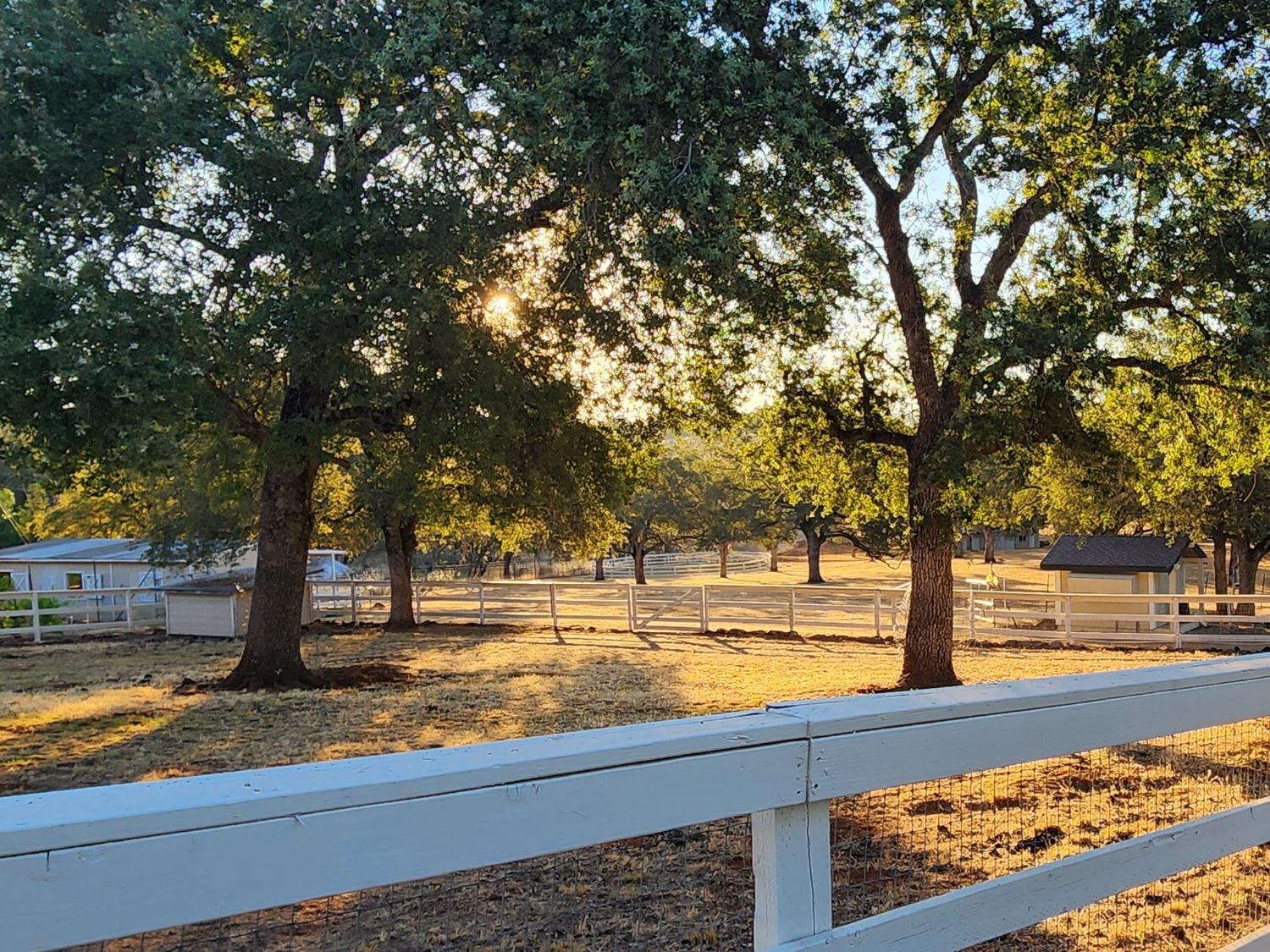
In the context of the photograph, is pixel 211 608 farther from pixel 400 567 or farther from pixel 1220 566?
pixel 1220 566

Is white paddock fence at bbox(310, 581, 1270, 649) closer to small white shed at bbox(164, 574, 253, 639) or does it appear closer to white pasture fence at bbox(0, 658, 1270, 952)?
small white shed at bbox(164, 574, 253, 639)

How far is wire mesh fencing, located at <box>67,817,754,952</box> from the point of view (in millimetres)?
3447

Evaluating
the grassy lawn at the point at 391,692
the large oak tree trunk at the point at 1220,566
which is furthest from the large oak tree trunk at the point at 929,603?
the large oak tree trunk at the point at 1220,566

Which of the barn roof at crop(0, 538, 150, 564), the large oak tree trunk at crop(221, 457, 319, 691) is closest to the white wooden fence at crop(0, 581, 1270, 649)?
the barn roof at crop(0, 538, 150, 564)

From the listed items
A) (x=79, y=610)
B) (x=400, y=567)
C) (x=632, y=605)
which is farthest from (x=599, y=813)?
(x=79, y=610)

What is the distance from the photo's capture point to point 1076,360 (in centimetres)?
866

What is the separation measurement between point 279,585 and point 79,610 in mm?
12438

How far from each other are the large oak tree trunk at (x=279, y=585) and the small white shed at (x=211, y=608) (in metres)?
9.08

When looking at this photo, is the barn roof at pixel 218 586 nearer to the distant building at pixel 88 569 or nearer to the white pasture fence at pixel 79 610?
the white pasture fence at pixel 79 610

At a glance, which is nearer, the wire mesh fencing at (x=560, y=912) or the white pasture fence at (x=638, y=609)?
the wire mesh fencing at (x=560, y=912)

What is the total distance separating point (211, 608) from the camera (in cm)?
2248

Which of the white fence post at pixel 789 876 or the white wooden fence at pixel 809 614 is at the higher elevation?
the white fence post at pixel 789 876

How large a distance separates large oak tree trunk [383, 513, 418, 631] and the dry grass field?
463cm

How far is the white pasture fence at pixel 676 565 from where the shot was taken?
2368 inches
